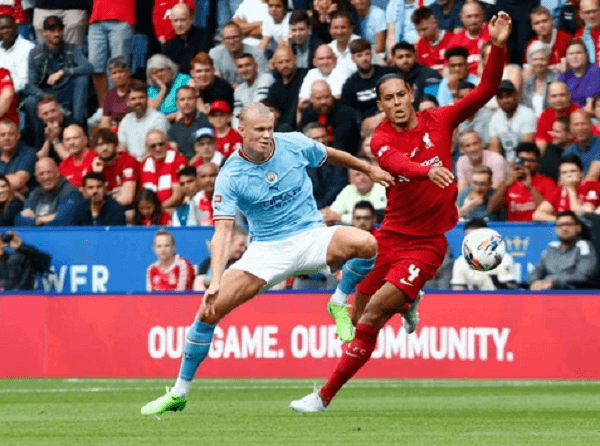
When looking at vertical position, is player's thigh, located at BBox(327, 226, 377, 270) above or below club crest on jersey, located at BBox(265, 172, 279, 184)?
below

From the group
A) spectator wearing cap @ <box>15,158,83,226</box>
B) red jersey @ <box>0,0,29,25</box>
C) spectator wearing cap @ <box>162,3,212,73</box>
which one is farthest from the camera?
red jersey @ <box>0,0,29,25</box>

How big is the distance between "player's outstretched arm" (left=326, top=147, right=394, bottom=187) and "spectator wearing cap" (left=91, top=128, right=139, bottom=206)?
8298 millimetres

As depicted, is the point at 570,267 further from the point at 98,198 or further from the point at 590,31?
the point at 98,198

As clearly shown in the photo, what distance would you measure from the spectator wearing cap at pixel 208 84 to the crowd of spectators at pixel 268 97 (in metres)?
0.02

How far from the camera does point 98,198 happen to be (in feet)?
61.0

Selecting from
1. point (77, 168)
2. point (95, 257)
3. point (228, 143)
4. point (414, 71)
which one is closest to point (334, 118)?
point (414, 71)

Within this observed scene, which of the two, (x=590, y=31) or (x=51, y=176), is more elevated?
(x=590, y=31)

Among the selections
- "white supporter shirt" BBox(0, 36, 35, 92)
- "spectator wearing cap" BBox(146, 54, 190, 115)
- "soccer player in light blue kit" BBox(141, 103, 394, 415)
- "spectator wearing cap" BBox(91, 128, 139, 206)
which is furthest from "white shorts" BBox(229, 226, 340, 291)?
"white supporter shirt" BBox(0, 36, 35, 92)

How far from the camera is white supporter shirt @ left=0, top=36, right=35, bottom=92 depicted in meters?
21.5

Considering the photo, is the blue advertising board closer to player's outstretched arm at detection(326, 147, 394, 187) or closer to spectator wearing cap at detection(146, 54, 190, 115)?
spectator wearing cap at detection(146, 54, 190, 115)

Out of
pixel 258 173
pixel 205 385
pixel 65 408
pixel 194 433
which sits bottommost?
pixel 205 385

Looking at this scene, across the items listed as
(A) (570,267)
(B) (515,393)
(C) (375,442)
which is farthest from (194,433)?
(A) (570,267)

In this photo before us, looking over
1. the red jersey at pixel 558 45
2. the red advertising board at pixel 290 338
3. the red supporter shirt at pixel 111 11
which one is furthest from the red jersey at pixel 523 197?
the red supporter shirt at pixel 111 11

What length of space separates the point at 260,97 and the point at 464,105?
834cm
